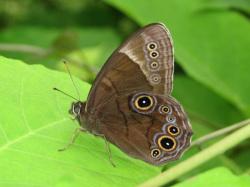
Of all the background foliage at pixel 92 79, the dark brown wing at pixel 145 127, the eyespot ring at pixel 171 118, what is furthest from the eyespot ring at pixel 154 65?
the background foliage at pixel 92 79

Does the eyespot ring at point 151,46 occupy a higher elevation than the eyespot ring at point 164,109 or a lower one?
higher

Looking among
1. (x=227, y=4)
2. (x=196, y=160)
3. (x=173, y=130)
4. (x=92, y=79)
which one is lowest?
(x=92, y=79)

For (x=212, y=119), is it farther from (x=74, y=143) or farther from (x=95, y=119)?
(x=74, y=143)

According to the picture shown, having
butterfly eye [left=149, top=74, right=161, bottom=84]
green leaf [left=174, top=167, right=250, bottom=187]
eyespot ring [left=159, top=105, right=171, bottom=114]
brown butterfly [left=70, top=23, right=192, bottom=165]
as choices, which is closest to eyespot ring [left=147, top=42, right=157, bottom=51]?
brown butterfly [left=70, top=23, right=192, bottom=165]

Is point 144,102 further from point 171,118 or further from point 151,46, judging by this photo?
point 151,46

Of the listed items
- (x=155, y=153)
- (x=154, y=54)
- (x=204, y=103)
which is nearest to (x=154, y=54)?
Answer: (x=154, y=54)

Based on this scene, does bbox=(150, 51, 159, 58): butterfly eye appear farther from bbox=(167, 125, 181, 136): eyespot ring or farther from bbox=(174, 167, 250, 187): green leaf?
bbox=(174, 167, 250, 187): green leaf

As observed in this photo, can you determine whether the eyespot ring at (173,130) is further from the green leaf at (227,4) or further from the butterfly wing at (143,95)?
the green leaf at (227,4)
